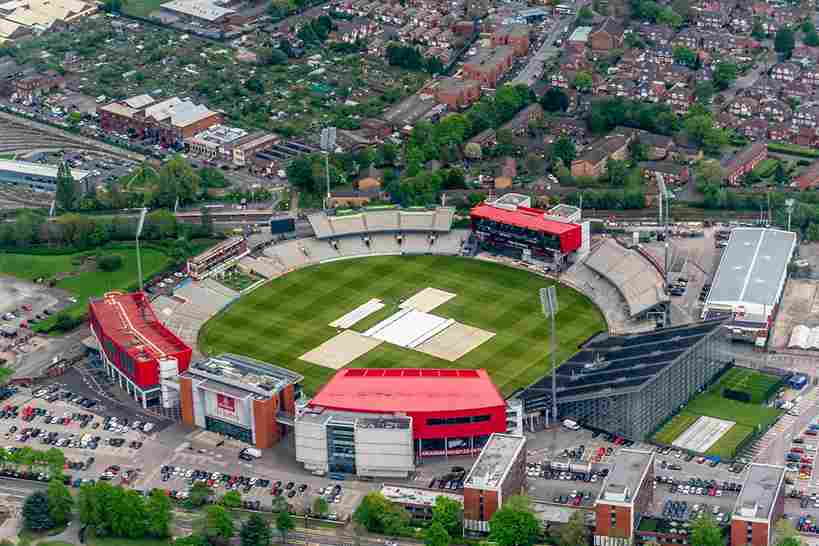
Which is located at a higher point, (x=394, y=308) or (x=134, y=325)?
(x=134, y=325)

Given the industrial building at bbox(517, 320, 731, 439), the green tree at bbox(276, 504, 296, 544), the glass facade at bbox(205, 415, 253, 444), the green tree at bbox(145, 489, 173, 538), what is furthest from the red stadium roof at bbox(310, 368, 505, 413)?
the green tree at bbox(145, 489, 173, 538)

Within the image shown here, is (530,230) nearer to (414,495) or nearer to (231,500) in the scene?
(414,495)

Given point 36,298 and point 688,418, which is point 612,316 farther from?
point 36,298

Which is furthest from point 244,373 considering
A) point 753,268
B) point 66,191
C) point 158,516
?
point 753,268

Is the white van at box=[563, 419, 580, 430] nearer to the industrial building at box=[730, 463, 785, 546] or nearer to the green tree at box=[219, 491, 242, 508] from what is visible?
the industrial building at box=[730, 463, 785, 546]

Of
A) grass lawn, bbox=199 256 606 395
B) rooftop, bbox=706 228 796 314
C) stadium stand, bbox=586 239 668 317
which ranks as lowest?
grass lawn, bbox=199 256 606 395

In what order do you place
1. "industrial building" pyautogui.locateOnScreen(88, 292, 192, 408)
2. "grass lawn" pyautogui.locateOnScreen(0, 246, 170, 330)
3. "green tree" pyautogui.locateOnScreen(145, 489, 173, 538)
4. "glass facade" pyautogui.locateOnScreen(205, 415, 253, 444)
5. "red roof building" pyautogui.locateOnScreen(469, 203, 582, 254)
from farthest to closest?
"grass lawn" pyautogui.locateOnScreen(0, 246, 170, 330)
"red roof building" pyautogui.locateOnScreen(469, 203, 582, 254)
"industrial building" pyautogui.locateOnScreen(88, 292, 192, 408)
"glass facade" pyautogui.locateOnScreen(205, 415, 253, 444)
"green tree" pyautogui.locateOnScreen(145, 489, 173, 538)

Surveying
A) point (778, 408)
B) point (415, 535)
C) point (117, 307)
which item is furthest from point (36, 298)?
point (778, 408)
